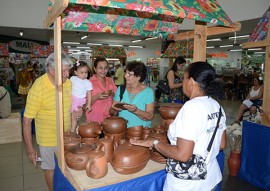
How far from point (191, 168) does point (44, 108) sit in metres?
1.40

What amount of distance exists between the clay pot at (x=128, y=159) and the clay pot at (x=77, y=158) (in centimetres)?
20

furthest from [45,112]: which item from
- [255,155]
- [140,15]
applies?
[255,155]

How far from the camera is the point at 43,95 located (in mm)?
2010

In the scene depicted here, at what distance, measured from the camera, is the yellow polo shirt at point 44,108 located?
1991mm

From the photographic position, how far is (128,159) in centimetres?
156

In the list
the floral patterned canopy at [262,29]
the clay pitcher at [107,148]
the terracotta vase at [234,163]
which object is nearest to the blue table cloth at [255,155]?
the terracotta vase at [234,163]

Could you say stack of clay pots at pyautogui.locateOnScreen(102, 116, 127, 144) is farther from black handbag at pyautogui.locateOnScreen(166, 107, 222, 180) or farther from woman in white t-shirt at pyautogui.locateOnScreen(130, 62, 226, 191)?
black handbag at pyautogui.locateOnScreen(166, 107, 222, 180)

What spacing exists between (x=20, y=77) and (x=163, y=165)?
6932 millimetres

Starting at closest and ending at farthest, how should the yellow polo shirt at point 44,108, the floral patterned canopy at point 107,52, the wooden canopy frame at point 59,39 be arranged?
the wooden canopy frame at point 59,39, the yellow polo shirt at point 44,108, the floral patterned canopy at point 107,52

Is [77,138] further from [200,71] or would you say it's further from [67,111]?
[200,71]

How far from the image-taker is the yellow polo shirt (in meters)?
1.99

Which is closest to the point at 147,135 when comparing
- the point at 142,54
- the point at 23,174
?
the point at 23,174

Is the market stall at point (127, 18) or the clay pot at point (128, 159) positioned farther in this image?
the clay pot at point (128, 159)

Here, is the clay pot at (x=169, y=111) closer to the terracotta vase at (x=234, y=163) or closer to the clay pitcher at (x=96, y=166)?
the clay pitcher at (x=96, y=166)
